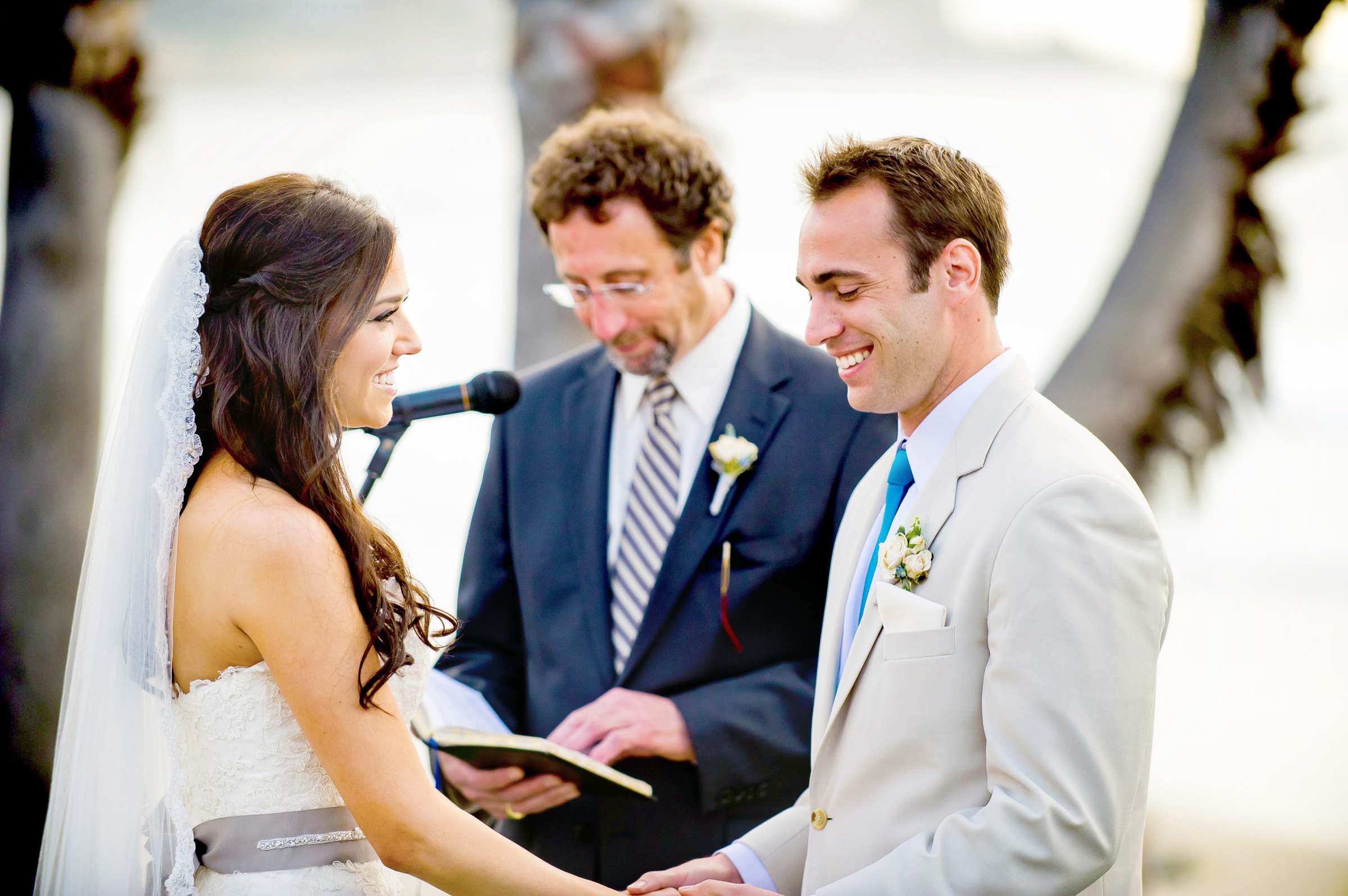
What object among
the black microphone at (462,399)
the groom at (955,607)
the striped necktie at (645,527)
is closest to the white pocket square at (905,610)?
the groom at (955,607)

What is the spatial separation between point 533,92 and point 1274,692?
3.69 m

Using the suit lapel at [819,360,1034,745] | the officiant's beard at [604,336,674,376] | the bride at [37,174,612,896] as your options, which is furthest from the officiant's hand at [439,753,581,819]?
the officiant's beard at [604,336,674,376]

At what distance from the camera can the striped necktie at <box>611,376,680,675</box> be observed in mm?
2801

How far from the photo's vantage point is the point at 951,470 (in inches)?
72.0

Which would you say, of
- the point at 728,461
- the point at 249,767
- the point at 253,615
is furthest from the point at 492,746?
the point at 728,461

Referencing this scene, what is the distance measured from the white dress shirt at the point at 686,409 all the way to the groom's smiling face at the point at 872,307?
2.89 ft

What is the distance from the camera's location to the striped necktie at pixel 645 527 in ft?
9.19

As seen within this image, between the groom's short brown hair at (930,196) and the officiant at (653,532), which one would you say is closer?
the groom's short brown hair at (930,196)

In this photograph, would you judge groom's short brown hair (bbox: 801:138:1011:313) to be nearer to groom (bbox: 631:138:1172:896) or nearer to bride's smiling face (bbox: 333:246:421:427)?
groom (bbox: 631:138:1172:896)

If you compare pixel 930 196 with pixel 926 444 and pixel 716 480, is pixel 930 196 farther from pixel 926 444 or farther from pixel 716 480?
pixel 716 480

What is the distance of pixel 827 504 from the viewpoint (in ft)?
8.99

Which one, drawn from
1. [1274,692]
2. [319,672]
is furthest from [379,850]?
[1274,692]

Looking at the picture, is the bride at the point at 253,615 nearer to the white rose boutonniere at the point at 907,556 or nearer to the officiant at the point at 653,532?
the officiant at the point at 653,532

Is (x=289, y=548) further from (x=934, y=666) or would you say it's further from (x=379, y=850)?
(x=934, y=666)
